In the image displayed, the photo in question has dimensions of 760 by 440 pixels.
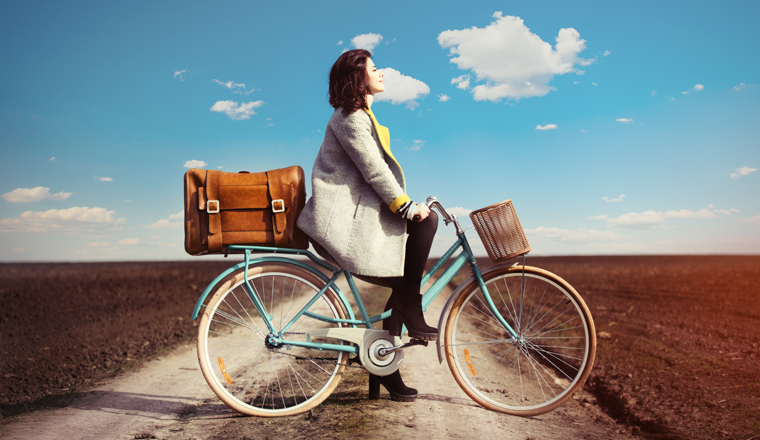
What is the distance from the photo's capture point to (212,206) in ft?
9.65

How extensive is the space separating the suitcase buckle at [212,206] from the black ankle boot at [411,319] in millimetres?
1392

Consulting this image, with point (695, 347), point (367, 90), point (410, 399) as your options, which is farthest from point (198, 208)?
point (695, 347)

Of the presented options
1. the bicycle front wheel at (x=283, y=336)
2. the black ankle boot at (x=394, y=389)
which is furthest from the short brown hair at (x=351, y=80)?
the black ankle boot at (x=394, y=389)

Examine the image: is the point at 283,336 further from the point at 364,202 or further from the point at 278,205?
the point at 364,202

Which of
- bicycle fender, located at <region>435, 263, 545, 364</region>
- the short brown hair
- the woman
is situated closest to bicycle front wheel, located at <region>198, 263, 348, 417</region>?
the woman

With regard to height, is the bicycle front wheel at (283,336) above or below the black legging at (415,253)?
below

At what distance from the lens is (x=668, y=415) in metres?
3.27

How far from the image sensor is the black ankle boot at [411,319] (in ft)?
9.92

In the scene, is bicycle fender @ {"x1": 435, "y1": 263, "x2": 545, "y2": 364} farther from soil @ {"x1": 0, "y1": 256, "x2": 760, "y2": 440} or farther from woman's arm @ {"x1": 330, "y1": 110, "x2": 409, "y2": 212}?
woman's arm @ {"x1": 330, "y1": 110, "x2": 409, "y2": 212}

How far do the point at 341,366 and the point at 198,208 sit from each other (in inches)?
59.2

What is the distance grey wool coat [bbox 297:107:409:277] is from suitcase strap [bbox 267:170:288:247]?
0.13 m

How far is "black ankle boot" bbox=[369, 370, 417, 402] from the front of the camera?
10.8ft

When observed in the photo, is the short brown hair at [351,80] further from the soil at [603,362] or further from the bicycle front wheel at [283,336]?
the soil at [603,362]

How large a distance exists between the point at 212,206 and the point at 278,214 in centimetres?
44
